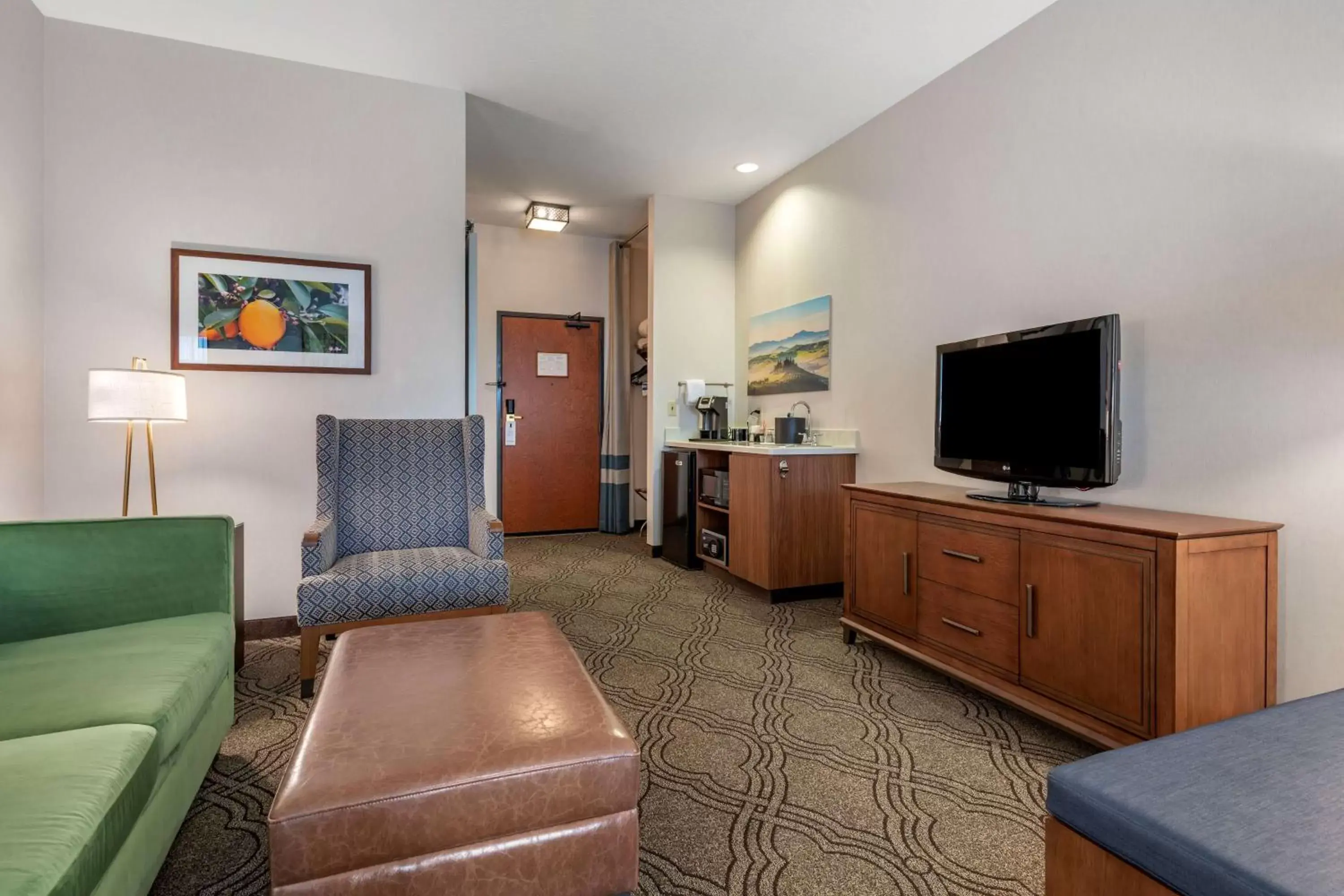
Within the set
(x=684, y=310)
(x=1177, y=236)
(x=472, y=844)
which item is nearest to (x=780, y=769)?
(x=472, y=844)

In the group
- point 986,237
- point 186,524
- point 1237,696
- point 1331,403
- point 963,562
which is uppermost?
point 986,237

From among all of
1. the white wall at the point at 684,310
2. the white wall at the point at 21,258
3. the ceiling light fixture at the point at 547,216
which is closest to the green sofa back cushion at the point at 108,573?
the white wall at the point at 21,258

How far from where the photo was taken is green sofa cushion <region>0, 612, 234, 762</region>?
1166mm

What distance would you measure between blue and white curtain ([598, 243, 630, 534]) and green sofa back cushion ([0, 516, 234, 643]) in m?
4.18

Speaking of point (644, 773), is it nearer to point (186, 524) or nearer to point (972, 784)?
point (972, 784)

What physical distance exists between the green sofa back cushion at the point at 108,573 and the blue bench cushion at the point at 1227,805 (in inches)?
79.6

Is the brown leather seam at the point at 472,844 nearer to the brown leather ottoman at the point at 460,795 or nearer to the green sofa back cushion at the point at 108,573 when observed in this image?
the brown leather ottoman at the point at 460,795

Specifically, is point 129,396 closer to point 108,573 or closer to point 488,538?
point 108,573

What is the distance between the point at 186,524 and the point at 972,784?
225cm

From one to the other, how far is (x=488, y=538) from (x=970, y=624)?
179 cm

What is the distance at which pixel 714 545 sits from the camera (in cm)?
420

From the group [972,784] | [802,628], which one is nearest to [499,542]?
[802,628]

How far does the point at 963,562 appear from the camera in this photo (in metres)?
2.36

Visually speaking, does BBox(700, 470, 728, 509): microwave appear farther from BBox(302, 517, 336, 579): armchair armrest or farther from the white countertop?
BBox(302, 517, 336, 579): armchair armrest
